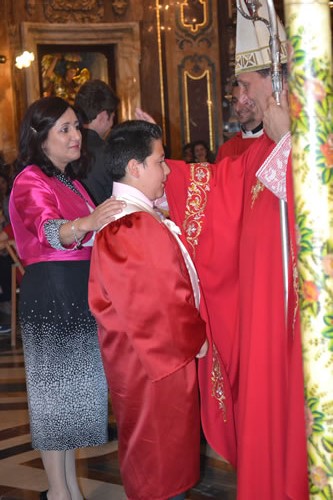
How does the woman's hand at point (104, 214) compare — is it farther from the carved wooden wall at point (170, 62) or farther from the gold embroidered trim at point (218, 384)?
the carved wooden wall at point (170, 62)

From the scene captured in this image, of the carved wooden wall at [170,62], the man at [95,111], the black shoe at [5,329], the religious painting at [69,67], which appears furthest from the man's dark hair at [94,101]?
the religious painting at [69,67]

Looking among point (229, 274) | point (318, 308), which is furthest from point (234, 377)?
point (318, 308)

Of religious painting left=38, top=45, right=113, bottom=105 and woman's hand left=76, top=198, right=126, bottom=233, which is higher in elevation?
religious painting left=38, top=45, right=113, bottom=105

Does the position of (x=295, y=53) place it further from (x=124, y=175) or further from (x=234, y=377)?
(x=234, y=377)

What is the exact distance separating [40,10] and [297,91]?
9.84 meters

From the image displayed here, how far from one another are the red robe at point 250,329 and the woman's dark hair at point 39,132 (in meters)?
0.46

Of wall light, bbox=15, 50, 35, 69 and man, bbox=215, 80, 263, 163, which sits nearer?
man, bbox=215, 80, 263, 163

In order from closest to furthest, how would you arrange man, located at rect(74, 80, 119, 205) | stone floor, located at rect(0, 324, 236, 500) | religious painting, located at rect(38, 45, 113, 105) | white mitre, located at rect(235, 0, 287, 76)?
white mitre, located at rect(235, 0, 287, 76), stone floor, located at rect(0, 324, 236, 500), man, located at rect(74, 80, 119, 205), religious painting, located at rect(38, 45, 113, 105)

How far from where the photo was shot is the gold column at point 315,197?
4.73ft

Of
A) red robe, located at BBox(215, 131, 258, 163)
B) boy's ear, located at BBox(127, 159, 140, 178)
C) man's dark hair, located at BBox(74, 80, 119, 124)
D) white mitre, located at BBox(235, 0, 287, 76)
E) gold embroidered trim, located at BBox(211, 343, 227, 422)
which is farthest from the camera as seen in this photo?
red robe, located at BBox(215, 131, 258, 163)

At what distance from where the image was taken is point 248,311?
2.79 meters

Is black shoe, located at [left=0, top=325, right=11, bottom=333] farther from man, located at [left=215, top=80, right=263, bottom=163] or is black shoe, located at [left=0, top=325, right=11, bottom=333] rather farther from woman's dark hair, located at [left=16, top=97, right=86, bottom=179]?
woman's dark hair, located at [left=16, top=97, right=86, bottom=179]

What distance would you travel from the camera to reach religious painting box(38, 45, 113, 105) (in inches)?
443

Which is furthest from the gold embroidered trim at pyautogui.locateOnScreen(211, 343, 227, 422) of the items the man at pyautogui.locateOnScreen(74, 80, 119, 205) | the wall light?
the wall light
